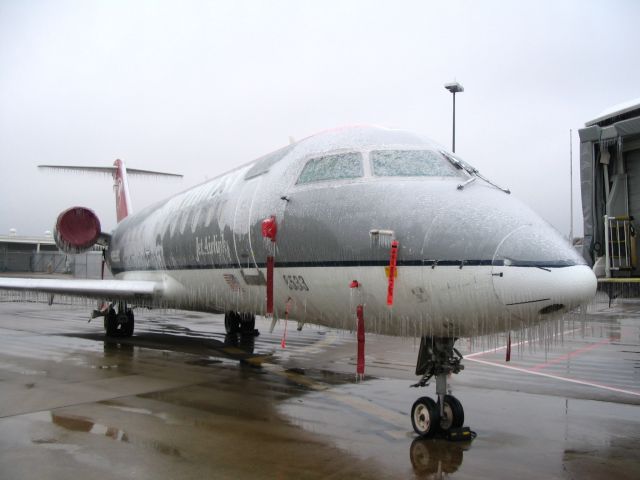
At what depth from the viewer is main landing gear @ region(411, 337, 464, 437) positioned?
5996 mm

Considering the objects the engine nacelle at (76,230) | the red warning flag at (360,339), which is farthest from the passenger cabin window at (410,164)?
the engine nacelle at (76,230)

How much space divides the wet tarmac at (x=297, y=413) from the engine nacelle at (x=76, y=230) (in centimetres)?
348

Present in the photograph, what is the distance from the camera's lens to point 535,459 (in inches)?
214

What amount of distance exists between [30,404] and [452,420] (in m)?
5.19

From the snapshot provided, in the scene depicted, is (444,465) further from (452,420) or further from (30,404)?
(30,404)

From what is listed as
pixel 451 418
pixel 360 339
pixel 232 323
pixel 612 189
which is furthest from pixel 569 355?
pixel 360 339

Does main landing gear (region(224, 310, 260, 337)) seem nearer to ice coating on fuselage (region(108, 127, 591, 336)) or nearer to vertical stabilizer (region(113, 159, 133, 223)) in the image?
ice coating on fuselage (region(108, 127, 591, 336))

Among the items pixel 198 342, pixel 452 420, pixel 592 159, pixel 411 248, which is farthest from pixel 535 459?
→ pixel 198 342

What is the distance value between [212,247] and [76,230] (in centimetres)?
905

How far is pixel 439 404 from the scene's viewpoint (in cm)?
609

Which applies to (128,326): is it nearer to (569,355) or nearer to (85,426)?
(85,426)

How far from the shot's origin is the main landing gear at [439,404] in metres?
6.00

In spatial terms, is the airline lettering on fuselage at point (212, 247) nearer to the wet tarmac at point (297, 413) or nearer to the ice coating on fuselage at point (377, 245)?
the ice coating on fuselage at point (377, 245)

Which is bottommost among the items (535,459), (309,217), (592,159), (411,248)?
(535,459)
